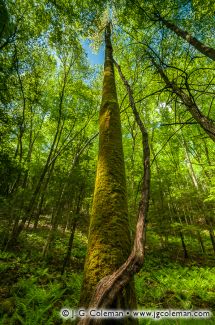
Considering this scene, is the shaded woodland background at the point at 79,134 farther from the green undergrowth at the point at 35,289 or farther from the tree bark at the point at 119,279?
the tree bark at the point at 119,279

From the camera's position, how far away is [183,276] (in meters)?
8.92

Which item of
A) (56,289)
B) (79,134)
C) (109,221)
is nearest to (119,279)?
(109,221)

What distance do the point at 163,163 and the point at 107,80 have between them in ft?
48.8

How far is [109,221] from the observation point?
78.6 inches

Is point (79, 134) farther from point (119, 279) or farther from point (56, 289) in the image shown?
point (119, 279)

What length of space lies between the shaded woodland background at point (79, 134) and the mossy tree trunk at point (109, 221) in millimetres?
304

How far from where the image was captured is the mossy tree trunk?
61.3 inches

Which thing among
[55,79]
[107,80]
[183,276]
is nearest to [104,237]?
[107,80]

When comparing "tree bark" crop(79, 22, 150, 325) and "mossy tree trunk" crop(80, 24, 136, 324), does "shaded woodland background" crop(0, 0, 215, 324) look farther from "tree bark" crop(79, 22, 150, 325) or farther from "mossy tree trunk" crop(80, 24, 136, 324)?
"tree bark" crop(79, 22, 150, 325)

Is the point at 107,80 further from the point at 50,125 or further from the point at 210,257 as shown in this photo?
the point at 210,257

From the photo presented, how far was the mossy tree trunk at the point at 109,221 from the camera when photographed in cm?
156

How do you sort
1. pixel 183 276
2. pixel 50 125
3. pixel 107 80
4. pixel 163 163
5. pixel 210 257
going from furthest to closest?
pixel 163 163, pixel 50 125, pixel 210 257, pixel 183 276, pixel 107 80

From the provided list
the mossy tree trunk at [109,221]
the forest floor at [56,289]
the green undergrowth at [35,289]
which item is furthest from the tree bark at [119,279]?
the green undergrowth at [35,289]

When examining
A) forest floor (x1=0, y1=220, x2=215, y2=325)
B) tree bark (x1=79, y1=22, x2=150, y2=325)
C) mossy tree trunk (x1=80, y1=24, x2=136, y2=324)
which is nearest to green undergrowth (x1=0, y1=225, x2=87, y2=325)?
forest floor (x1=0, y1=220, x2=215, y2=325)
